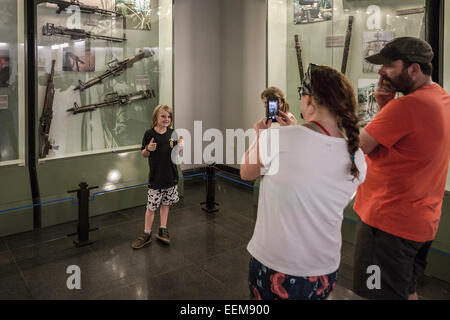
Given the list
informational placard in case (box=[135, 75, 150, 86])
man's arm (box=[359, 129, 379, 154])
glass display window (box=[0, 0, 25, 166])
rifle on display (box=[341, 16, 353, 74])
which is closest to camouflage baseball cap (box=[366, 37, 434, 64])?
man's arm (box=[359, 129, 379, 154])

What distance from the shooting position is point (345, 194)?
5.13 ft

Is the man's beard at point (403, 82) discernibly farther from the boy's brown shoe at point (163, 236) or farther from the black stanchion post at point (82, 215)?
the black stanchion post at point (82, 215)

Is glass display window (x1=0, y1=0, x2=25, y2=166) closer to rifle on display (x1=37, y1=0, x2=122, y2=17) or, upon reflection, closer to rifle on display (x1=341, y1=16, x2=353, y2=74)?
rifle on display (x1=37, y1=0, x2=122, y2=17)

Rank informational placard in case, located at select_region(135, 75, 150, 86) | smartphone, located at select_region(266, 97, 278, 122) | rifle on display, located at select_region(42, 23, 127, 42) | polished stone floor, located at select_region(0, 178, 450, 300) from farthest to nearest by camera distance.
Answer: informational placard in case, located at select_region(135, 75, 150, 86)
rifle on display, located at select_region(42, 23, 127, 42)
polished stone floor, located at select_region(0, 178, 450, 300)
smartphone, located at select_region(266, 97, 278, 122)

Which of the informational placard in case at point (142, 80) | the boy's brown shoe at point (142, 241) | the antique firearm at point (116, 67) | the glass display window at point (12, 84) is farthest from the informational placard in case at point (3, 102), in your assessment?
the boy's brown shoe at point (142, 241)

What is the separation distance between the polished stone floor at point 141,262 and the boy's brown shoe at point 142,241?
0.06 meters

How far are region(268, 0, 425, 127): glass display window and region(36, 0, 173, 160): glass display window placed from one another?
167 cm

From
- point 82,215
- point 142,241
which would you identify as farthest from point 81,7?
point 142,241

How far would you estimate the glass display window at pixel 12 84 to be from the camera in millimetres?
4250

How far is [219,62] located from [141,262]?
455cm

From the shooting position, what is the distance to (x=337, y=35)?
14.4ft

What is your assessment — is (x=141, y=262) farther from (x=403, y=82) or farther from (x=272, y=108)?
(x=403, y=82)

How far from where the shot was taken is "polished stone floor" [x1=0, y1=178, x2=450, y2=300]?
313 cm
